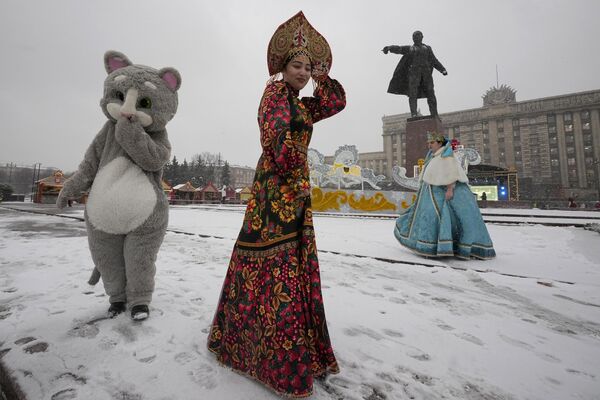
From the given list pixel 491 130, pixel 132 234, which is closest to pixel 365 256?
pixel 132 234

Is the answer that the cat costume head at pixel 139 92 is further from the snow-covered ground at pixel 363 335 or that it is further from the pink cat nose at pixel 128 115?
the snow-covered ground at pixel 363 335

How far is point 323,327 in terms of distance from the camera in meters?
1.37

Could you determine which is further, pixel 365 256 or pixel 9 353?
pixel 365 256

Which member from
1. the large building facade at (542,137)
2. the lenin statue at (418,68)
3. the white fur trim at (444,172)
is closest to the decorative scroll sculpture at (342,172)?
the lenin statue at (418,68)

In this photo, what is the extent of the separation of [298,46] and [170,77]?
4.26 ft

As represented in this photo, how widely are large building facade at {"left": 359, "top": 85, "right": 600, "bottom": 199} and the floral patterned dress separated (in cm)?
6450

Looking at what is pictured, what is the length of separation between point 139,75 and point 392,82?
14300 millimetres

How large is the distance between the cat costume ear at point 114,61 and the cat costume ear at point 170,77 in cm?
32

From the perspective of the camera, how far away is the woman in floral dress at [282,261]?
4.09 feet

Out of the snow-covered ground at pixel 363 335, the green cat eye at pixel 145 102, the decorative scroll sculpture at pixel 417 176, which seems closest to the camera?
the snow-covered ground at pixel 363 335

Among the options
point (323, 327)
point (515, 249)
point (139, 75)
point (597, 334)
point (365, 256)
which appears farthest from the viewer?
point (515, 249)

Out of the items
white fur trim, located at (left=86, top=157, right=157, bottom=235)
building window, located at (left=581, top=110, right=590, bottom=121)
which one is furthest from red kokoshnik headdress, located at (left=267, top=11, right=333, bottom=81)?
building window, located at (left=581, top=110, right=590, bottom=121)

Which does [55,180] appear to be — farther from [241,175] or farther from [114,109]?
[241,175]

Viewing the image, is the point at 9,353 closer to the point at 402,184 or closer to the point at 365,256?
the point at 365,256
